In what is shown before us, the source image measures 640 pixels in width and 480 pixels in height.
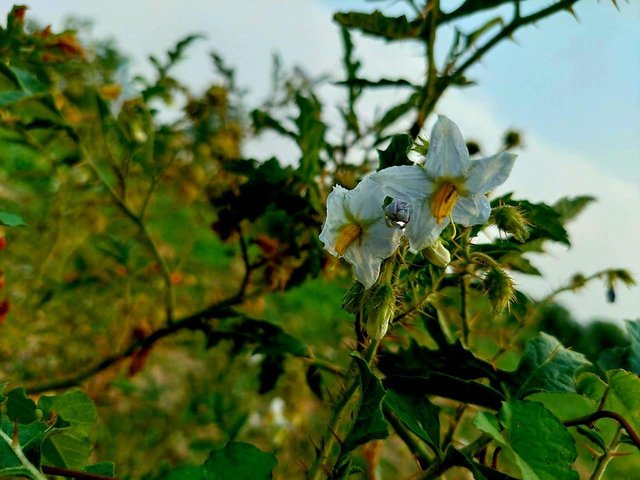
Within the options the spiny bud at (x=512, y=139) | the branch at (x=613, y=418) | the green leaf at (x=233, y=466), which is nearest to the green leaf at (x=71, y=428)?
the green leaf at (x=233, y=466)

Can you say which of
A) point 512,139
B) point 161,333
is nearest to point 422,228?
point 161,333

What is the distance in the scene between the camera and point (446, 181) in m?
0.55

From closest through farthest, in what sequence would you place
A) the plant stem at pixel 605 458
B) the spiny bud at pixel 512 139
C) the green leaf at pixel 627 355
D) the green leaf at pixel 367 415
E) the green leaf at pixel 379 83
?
the green leaf at pixel 367 415
the plant stem at pixel 605 458
the green leaf at pixel 627 355
the green leaf at pixel 379 83
the spiny bud at pixel 512 139

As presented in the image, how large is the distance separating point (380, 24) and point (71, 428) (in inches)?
24.3

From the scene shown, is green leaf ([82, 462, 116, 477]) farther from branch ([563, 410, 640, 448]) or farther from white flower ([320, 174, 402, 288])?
branch ([563, 410, 640, 448])

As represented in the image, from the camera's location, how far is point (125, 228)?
84.0 inches

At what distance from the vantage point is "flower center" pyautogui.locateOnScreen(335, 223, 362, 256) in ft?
1.84

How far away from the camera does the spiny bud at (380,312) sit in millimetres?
522

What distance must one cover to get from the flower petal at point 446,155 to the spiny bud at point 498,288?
0.11 metres

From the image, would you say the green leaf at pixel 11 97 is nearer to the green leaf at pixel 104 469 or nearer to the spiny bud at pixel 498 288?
the green leaf at pixel 104 469

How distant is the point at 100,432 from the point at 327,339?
83 centimetres

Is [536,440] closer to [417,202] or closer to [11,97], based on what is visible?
[417,202]

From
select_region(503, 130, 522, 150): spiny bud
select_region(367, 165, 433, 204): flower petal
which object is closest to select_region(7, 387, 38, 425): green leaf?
select_region(367, 165, 433, 204): flower petal

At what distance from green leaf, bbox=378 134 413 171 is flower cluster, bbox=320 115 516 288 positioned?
37 millimetres
